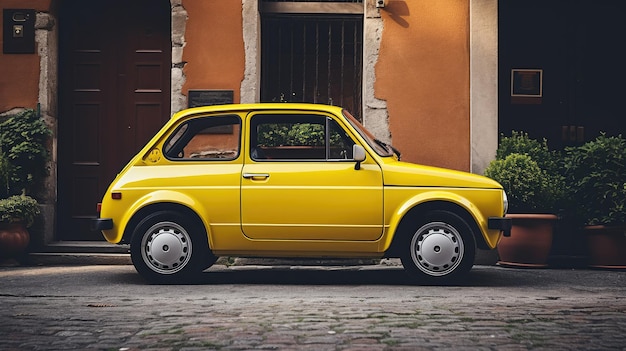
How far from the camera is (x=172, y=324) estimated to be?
18.8 ft

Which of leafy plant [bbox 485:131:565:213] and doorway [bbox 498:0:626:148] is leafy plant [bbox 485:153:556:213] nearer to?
leafy plant [bbox 485:131:565:213]

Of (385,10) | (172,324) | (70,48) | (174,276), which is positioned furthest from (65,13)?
(172,324)

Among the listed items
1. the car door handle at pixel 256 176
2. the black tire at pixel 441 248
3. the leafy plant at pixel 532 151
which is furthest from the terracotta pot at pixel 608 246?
the car door handle at pixel 256 176

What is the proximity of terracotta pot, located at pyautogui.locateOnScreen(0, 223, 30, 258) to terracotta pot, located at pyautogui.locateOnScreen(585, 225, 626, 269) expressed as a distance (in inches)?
260

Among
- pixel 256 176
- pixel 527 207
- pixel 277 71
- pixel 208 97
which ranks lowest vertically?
pixel 527 207

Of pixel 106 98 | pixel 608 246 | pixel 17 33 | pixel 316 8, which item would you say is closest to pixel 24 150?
pixel 106 98

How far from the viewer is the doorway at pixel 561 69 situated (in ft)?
38.2

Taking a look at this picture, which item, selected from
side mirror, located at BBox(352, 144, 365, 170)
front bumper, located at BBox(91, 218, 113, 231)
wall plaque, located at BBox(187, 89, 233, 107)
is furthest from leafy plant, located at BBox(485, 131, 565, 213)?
front bumper, located at BBox(91, 218, 113, 231)

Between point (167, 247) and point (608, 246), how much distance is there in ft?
16.6

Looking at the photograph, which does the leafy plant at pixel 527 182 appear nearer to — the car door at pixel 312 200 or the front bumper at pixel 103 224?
the car door at pixel 312 200

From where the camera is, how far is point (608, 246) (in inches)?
397

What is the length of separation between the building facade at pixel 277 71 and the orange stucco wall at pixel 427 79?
0.04 feet

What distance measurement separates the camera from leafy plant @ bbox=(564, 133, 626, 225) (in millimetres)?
9945

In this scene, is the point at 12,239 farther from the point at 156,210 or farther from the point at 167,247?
the point at 167,247
